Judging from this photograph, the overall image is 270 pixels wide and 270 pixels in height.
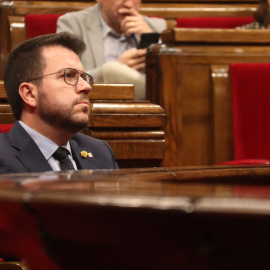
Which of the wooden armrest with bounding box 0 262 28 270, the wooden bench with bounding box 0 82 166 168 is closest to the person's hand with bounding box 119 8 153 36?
the wooden bench with bounding box 0 82 166 168

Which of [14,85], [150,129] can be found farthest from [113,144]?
Result: [14,85]

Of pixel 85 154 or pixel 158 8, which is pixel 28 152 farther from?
pixel 158 8

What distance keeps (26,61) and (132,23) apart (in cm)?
51

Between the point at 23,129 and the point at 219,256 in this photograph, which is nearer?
the point at 219,256

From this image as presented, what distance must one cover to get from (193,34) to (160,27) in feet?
0.72

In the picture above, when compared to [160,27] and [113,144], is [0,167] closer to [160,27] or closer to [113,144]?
[113,144]

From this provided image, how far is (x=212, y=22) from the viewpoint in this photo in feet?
4.67

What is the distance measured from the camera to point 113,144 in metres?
0.88

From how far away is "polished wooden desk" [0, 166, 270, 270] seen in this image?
19cm

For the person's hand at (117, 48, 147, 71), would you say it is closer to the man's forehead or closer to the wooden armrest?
the man's forehead

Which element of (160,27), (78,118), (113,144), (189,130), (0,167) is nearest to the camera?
(0,167)

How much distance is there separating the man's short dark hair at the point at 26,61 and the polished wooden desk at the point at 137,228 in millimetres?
579

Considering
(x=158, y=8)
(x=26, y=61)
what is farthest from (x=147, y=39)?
(x=26, y=61)

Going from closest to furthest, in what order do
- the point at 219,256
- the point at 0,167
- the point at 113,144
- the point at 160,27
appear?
the point at 219,256
the point at 0,167
the point at 113,144
the point at 160,27
